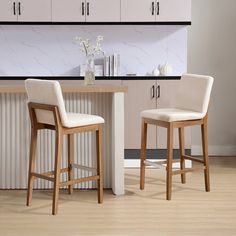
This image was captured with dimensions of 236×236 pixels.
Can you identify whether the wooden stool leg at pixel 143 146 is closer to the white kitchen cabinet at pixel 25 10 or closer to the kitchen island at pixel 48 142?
the kitchen island at pixel 48 142

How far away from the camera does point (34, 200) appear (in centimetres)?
463

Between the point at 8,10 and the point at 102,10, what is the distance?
3.38 ft

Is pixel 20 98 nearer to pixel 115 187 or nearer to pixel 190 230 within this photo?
pixel 115 187

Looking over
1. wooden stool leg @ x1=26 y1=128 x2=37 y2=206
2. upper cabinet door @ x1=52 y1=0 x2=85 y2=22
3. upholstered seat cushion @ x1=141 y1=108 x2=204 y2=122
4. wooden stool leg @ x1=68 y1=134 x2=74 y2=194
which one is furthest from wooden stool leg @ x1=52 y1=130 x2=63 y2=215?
upper cabinet door @ x1=52 y1=0 x2=85 y2=22

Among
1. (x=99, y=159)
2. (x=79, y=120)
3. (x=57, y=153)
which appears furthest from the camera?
(x=99, y=159)

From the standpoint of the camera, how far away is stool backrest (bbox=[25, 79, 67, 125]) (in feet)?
13.6

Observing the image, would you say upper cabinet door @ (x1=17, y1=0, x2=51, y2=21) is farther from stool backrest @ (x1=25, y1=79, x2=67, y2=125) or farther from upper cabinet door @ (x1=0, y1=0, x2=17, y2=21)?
stool backrest @ (x1=25, y1=79, x2=67, y2=125)

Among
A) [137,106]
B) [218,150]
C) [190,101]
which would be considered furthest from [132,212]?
[218,150]

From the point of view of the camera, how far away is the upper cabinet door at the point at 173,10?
21.0ft

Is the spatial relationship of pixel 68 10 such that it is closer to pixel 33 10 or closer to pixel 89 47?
pixel 33 10

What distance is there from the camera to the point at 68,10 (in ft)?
21.2

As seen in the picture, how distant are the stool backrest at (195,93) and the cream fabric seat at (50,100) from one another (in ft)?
2.98

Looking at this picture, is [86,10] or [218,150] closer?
[86,10]

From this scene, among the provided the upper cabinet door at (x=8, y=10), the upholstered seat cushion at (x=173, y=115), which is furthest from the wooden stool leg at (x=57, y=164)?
the upper cabinet door at (x=8, y=10)
